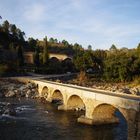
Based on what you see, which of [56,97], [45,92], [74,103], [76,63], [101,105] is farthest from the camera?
[76,63]

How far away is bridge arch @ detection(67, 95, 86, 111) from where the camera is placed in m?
43.0

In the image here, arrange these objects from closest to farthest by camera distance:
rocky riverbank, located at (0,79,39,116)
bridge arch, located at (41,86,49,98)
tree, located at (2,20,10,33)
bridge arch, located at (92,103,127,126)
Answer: bridge arch, located at (92,103,127,126), bridge arch, located at (41,86,49,98), rocky riverbank, located at (0,79,39,116), tree, located at (2,20,10,33)

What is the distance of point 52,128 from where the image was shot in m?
33.3

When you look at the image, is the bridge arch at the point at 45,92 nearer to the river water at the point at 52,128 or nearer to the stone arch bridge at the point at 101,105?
the stone arch bridge at the point at 101,105

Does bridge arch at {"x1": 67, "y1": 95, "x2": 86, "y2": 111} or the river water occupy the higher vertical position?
bridge arch at {"x1": 67, "y1": 95, "x2": 86, "y2": 111}

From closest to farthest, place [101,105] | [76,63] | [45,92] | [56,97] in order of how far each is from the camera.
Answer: [101,105] → [56,97] → [45,92] → [76,63]

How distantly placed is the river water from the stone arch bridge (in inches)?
51.2

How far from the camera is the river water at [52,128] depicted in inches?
1189

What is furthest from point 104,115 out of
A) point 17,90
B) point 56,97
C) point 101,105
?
point 17,90

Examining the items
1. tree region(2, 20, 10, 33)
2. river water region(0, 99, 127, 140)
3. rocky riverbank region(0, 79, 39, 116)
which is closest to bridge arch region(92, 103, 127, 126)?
river water region(0, 99, 127, 140)

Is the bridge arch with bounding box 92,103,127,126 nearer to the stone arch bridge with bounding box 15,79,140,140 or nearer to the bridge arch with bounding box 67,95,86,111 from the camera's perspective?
the stone arch bridge with bounding box 15,79,140,140

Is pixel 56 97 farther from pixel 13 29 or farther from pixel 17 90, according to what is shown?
pixel 13 29

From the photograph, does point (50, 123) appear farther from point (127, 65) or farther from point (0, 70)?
point (0, 70)

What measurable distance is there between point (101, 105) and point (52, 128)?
579 cm
